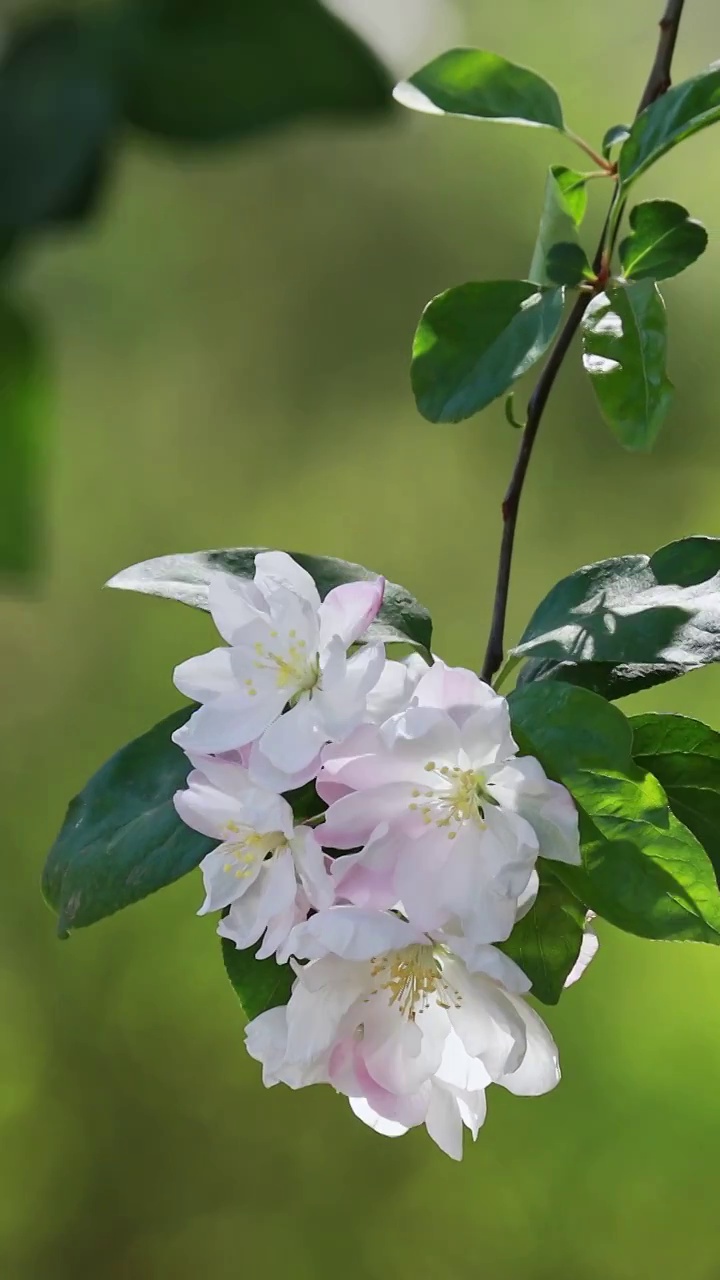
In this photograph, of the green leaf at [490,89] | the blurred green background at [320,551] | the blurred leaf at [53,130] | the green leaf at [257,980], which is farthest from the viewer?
the blurred green background at [320,551]

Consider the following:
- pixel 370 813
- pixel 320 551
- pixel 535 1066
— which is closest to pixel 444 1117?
pixel 535 1066

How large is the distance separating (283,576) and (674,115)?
289 mm

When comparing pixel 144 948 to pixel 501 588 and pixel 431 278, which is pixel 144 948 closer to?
pixel 431 278

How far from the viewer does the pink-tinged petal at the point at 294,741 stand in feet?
1.56

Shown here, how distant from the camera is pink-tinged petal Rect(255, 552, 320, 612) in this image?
20.7 inches

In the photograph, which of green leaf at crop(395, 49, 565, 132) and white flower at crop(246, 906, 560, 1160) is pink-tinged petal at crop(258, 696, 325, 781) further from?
green leaf at crop(395, 49, 565, 132)

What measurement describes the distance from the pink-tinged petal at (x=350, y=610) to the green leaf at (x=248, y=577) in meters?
0.07

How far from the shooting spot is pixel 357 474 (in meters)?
2.00

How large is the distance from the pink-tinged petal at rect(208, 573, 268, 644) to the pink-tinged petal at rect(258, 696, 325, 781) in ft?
0.16

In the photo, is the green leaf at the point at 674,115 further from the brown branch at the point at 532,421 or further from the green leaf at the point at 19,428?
the green leaf at the point at 19,428

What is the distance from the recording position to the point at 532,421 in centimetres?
63

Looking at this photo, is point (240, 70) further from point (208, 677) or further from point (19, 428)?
point (208, 677)

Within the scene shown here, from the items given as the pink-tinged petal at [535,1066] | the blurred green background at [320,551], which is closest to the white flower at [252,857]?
the pink-tinged petal at [535,1066]

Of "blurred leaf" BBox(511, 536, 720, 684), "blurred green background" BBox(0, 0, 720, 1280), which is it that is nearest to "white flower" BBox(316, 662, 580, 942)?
"blurred leaf" BBox(511, 536, 720, 684)
